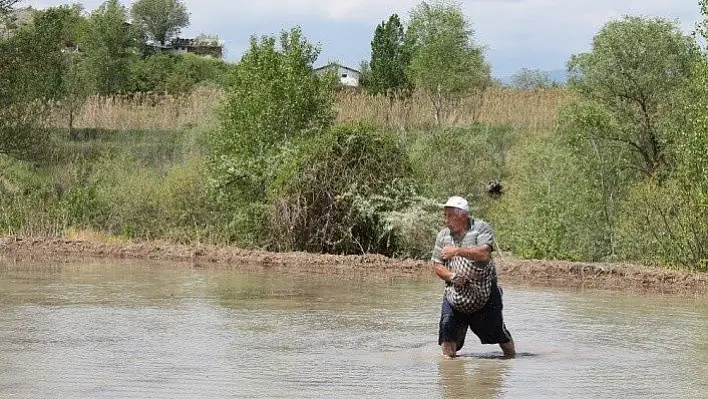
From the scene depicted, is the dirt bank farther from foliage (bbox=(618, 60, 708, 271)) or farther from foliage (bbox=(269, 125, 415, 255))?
foliage (bbox=(618, 60, 708, 271))

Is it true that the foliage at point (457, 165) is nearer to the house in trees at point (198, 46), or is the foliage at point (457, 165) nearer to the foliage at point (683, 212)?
the foliage at point (683, 212)

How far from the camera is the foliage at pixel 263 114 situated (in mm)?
28875

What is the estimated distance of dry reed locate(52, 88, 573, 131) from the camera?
4850 cm

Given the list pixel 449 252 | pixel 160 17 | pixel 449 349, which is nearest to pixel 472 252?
pixel 449 252

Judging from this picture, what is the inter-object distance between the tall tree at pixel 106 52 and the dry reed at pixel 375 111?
79.9 feet

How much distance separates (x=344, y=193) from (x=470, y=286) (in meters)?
14.0

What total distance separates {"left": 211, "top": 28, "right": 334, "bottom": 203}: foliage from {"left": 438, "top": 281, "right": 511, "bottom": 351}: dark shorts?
1688 centimetres

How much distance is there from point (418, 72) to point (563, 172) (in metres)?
37.1

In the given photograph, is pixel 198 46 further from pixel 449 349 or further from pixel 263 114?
pixel 449 349

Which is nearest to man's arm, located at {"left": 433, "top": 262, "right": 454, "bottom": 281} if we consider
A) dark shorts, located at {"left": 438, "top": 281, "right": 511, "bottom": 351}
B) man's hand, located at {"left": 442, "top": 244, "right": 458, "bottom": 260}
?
man's hand, located at {"left": 442, "top": 244, "right": 458, "bottom": 260}

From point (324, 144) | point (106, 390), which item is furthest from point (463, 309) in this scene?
point (324, 144)

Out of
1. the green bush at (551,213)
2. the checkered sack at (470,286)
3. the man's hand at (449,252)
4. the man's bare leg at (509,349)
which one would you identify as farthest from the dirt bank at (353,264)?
the green bush at (551,213)

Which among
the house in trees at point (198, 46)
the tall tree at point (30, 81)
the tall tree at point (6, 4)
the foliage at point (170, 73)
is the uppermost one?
the house in trees at point (198, 46)

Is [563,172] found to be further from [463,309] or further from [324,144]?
[463,309]
